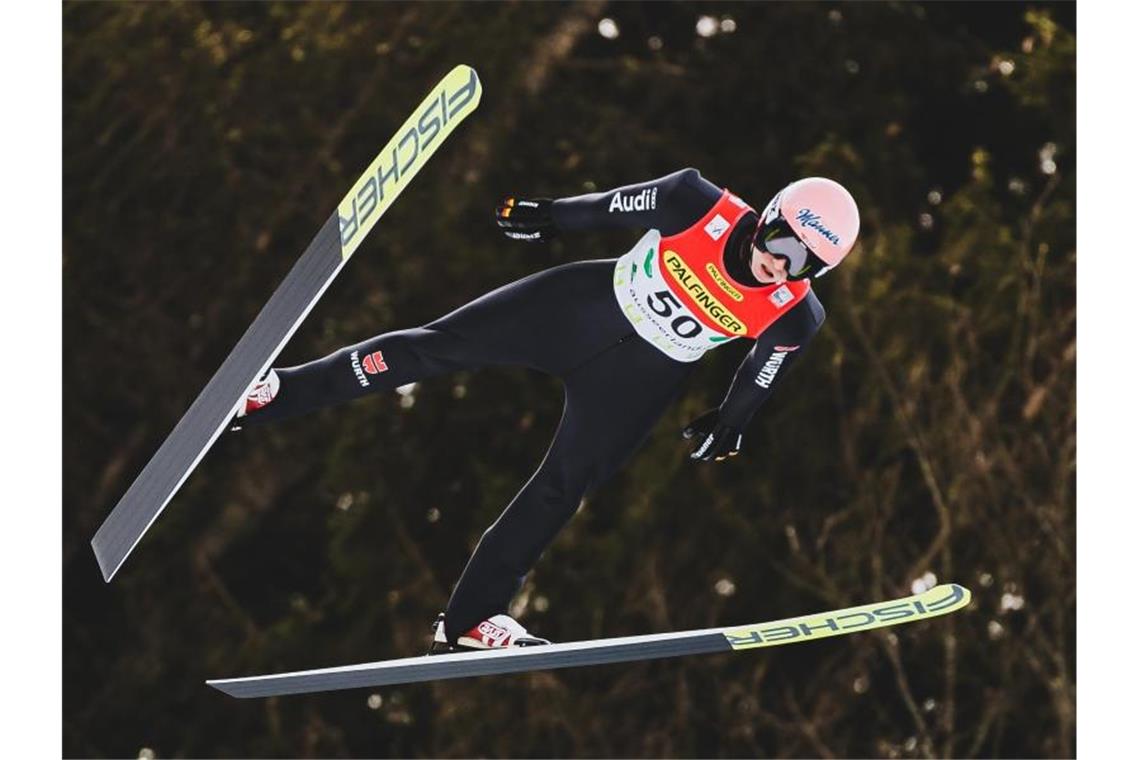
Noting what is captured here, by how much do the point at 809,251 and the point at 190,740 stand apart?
10.00 metres

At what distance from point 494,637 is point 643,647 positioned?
404 millimetres

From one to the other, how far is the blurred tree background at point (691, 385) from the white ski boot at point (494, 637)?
6.55 meters

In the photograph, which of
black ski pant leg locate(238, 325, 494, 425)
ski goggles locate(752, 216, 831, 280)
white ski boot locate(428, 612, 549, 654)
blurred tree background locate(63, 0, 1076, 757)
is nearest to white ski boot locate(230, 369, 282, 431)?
black ski pant leg locate(238, 325, 494, 425)

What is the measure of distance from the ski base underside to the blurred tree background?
6277 mm

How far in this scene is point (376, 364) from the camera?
16.3 feet

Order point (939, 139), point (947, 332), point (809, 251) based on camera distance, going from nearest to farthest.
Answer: point (809, 251), point (947, 332), point (939, 139)

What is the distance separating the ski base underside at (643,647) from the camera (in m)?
5.05

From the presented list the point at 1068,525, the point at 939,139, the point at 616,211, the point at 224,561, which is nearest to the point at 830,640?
the point at 1068,525

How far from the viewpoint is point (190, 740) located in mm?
13602

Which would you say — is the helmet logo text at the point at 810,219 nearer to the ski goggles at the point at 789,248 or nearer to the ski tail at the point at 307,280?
the ski goggles at the point at 789,248

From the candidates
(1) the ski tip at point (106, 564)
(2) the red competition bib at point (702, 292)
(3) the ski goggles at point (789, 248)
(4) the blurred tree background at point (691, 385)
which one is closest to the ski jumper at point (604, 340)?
(2) the red competition bib at point (702, 292)

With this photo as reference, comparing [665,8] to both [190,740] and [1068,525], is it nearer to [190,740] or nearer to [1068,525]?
[1068,525]

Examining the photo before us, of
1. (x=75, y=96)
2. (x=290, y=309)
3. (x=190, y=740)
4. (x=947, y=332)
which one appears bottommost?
(x=190, y=740)

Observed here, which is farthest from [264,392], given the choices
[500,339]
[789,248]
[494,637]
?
[789,248]
